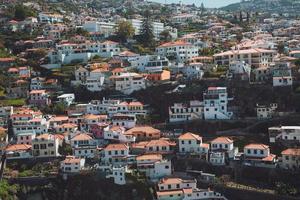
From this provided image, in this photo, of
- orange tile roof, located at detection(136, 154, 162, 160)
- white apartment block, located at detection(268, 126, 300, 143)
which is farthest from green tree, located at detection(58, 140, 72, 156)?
white apartment block, located at detection(268, 126, 300, 143)

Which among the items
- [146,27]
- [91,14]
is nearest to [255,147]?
[146,27]

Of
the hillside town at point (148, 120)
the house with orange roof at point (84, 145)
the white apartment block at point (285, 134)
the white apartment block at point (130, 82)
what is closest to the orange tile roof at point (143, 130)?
the hillside town at point (148, 120)

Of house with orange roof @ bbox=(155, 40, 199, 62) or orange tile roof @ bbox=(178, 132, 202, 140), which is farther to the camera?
house with orange roof @ bbox=(155, 40, 199, 62)

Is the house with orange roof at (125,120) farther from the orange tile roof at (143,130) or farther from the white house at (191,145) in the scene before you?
the white house at (191,145)

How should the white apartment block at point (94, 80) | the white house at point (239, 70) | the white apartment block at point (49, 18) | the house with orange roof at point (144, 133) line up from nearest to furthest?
the house with orange roof at point (144, 133), the white house at point (239, 70), the white apartment block at point (94, 80), the white apartment block at point (49, 18)

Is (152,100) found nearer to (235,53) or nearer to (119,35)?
(235,53)

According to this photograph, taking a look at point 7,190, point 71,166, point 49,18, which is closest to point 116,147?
point 71,166

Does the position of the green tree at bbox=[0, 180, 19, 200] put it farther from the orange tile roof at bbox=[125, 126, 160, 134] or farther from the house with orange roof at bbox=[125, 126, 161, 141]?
the orange tile roof at bbox=[125, 126, 160, 134]

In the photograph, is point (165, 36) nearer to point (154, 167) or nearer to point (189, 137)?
point (189, 137)
